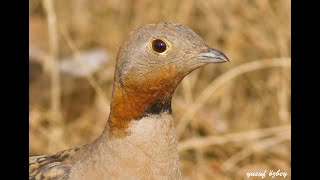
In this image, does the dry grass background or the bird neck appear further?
the dry grass background

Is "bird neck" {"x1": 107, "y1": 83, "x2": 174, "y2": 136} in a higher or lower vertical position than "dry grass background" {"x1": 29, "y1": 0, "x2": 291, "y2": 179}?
lower

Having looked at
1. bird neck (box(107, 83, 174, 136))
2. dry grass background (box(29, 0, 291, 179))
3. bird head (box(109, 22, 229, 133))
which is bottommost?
bird neck (box(107, 83, 174, 136))

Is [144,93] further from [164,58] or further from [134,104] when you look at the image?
[164,58]

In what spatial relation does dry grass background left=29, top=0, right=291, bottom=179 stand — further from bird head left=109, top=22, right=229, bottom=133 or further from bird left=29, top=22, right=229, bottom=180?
bird head left=109, top=22, right=229, bottom=133

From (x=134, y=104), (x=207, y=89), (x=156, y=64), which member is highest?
(x=207, y=89)

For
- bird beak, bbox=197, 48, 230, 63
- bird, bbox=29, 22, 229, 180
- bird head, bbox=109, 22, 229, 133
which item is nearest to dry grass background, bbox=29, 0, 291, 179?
bird, bbox=29, 22, 229, 180

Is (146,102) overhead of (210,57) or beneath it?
beneath

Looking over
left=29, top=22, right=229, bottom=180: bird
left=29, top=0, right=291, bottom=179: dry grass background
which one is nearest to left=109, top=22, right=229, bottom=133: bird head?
left=29, top=22, right=229, bottom=180: bird

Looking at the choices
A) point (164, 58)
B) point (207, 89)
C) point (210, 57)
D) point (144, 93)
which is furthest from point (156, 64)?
point (207, 89)
